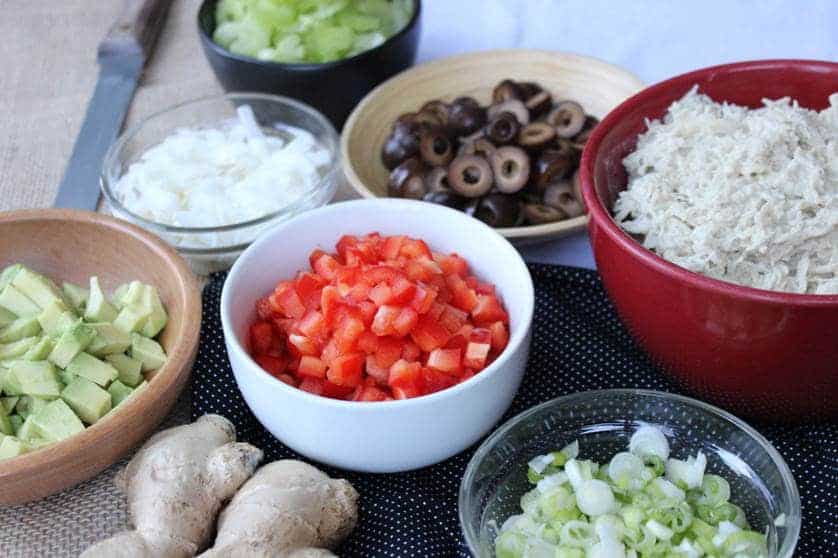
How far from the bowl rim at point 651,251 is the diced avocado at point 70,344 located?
95 centimetres

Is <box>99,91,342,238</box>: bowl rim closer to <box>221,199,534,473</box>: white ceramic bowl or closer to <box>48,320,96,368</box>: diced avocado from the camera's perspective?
<box>221,199,534,473</box>: white ceramic bowl

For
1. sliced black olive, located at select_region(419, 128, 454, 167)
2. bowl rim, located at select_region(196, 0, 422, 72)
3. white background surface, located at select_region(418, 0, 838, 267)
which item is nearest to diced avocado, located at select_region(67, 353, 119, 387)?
sliced black olive, located at select_region(419, 128, 454, 167)

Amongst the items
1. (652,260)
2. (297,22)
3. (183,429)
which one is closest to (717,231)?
(652,260)

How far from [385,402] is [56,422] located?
58 cm

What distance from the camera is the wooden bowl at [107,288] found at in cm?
165

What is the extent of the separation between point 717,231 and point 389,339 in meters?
0.61

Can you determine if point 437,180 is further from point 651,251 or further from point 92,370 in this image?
point 92,370

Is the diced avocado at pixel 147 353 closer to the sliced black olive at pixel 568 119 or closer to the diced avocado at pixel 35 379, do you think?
the diced avocado at pixel 35 379

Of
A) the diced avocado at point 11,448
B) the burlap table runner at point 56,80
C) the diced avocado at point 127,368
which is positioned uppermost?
the diced avocado at point 11,448

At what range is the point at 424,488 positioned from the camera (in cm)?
180

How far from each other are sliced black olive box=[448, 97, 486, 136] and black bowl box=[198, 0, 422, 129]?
295 millimetres

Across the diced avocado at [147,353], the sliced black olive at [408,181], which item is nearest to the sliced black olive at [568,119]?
the sliced black olive at [408,181]

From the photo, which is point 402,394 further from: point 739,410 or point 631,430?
point 739,410

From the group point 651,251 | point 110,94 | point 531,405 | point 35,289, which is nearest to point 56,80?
point 110,94
